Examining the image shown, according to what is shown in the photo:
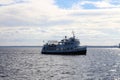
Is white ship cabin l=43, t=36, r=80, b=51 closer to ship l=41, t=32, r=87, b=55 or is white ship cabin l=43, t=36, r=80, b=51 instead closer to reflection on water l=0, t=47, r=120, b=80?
ship l=41, t=32, r=87, b=55

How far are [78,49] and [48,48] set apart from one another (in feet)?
91.1

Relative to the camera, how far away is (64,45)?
6442 inches

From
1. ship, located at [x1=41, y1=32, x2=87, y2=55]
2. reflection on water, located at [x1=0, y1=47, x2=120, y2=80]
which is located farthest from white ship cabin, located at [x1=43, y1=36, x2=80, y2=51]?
reflection on water, located at [x1=0, y1=47, x2=120, y2=80]

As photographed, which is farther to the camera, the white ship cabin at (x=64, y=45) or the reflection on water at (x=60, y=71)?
the white ship cabin at (x=64, y=45)

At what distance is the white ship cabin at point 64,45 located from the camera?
160125 mm

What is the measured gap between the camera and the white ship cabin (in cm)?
16012

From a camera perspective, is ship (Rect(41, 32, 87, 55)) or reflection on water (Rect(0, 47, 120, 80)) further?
ship (Rect(41, 32, 87, 55))

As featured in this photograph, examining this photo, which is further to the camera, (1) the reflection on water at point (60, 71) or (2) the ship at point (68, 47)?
(2) the ship at point (68, 47)

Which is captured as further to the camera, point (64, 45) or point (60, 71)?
point (64, 45)

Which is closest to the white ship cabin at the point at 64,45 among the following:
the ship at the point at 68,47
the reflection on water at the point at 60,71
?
the ship at the point at 68,47

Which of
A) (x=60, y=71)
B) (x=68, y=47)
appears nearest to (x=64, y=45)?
(x=68, y=47)

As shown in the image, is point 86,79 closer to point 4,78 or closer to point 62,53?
point 4,78

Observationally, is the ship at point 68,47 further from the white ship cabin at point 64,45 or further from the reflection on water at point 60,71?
the reflection on water at point 60,71

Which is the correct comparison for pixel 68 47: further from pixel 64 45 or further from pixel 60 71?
pixel 60 71
